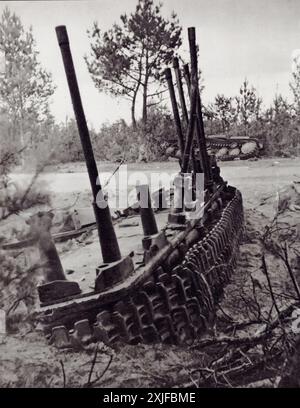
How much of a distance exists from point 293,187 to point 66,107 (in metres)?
2.50

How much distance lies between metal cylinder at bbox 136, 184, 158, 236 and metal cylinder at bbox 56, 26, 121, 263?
0.68m

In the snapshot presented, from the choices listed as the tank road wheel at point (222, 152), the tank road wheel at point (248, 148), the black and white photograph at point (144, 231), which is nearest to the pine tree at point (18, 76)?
the black and white photograph at point (144, 231)

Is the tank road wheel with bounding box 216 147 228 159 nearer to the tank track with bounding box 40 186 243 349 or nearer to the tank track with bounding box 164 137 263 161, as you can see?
the tank track with bounding box 164 137 263 161

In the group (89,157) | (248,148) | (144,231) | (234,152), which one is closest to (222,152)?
(234,152)

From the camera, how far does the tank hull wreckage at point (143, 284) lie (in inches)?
94.0

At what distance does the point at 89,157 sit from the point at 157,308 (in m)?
1.11

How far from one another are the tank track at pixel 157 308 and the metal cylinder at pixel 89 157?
26 cm

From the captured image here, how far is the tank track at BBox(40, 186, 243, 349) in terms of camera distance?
7.82 feet

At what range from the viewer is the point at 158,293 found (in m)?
2.92

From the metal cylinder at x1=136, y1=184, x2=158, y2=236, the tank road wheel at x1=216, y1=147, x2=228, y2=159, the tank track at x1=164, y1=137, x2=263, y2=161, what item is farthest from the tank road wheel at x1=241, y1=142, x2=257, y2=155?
the metal cylinder at x1=136, y1=184, x2=158, y2=236

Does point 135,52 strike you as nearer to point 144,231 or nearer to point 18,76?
point 18,76

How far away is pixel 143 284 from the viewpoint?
273 centimetres

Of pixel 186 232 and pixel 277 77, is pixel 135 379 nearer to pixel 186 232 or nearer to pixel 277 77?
pixel 186 232

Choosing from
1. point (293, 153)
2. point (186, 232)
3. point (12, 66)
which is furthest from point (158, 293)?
point (293, 153)
